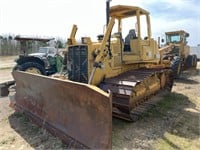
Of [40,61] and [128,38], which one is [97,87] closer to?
[128,38]

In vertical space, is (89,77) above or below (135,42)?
below

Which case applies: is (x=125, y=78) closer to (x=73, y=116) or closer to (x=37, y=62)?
(x=73, y=116)

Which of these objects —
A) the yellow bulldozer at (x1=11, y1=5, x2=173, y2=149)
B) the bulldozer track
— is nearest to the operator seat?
the yellow bulldozer at (x1=11, y1=5, x2=173, y2=149)

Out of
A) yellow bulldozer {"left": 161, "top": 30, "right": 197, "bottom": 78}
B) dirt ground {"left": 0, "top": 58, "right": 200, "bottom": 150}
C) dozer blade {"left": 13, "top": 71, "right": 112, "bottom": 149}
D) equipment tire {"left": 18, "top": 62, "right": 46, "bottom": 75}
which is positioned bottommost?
dirt ground {"left": 0, "top": 58, "right": 200, "bottom": 150}

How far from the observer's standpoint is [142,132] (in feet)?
14.5

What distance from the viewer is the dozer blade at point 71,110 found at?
3.33 metres

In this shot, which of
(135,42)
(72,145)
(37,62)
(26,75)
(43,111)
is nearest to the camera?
(72,145)

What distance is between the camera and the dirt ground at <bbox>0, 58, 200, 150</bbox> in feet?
13.0

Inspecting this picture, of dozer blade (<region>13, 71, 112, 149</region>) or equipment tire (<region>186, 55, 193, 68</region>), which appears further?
equipment tire (<region>186, 55, 193, 68</region>)

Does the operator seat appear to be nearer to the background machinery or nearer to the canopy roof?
the canopy roof

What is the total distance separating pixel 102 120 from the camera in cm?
336

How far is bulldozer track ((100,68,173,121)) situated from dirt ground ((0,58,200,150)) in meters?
0.19

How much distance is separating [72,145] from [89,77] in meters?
1.82

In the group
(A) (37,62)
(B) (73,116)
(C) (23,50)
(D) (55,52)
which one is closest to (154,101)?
(B) (73,116)
